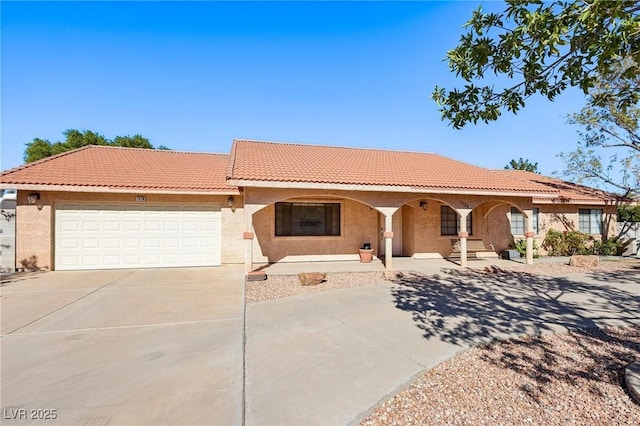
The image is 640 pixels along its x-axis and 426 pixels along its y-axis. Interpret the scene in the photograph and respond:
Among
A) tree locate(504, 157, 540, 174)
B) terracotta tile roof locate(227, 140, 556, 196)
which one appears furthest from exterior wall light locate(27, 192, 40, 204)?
tree locate(504, 157, 540, 174)

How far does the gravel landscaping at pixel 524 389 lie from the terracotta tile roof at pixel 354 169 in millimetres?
6740

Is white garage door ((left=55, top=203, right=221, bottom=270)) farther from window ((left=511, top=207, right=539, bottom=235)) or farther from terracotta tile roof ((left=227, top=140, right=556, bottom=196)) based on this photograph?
window ((left=511, top=207, right=539, bottom=235))

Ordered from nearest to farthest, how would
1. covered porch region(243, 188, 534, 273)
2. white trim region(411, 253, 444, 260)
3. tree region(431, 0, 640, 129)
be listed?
tree region(431, 0, 640, 129), covered porch region(243, 188, 534, 273), white trim region(411, 253, 444, 260)

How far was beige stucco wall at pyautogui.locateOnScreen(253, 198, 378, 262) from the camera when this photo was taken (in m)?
12.1

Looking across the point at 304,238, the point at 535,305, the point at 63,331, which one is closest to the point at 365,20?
the point at 304,238

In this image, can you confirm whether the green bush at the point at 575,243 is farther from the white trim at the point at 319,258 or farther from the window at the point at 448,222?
the white trim at the point at 319,258

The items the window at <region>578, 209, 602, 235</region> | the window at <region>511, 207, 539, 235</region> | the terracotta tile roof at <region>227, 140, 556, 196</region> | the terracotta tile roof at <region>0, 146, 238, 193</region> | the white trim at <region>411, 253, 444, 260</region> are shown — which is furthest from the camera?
the window at <region>578, 209, 602, 235</region>

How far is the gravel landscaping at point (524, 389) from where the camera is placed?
2820mm

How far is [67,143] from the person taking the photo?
26.6m

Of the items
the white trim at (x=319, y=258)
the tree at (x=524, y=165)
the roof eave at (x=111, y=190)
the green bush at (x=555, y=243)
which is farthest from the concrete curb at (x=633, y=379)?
the tree at (x=524, y=165)

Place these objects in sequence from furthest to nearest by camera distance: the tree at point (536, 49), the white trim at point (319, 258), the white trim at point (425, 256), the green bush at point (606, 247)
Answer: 1. the green bush at point (606, 247)
2. the white trim at point (425, 256)
3. the white trim at point (319, 258)
4. the tree at point (536, 49)

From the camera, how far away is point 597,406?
3.01m

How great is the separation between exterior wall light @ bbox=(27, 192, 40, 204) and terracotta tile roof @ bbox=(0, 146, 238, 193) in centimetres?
55

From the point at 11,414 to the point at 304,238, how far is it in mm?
9917
